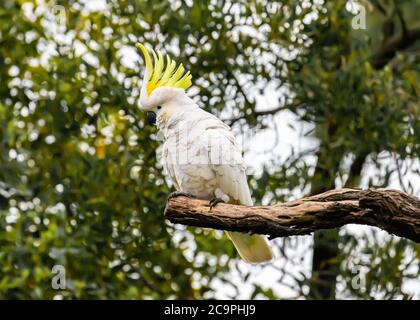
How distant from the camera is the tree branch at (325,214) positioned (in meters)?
3.32

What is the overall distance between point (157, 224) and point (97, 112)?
80cm

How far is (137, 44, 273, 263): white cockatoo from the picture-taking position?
4270 millimetres

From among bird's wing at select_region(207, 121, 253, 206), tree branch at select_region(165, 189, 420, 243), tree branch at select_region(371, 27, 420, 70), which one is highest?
tree branch at select_region(371, 27, 420, 70)

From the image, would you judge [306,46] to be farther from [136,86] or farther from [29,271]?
[29,271]

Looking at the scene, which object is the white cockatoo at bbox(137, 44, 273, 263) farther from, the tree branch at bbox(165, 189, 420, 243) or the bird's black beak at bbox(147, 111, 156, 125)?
the tree branch at bbox(165, 189, 420, 243)

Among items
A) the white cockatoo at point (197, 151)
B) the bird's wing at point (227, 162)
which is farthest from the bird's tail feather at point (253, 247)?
the bird's wing at point (227, 162)

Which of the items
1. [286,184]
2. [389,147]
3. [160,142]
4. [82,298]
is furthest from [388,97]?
[82,298]

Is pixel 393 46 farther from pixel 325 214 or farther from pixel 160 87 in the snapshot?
pixel 325 214

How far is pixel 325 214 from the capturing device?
3.45 metres

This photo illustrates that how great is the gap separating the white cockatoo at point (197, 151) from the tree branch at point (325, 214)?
47 centimetres

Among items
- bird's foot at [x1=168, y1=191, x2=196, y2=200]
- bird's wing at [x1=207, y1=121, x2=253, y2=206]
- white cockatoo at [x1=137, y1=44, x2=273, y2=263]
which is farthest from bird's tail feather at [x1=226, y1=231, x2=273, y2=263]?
bird's foot at [x1=168, y1=191, x2=196, y2=200]

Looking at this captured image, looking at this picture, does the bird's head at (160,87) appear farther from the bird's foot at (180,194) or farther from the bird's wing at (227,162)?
the bird's foot at (180,194)

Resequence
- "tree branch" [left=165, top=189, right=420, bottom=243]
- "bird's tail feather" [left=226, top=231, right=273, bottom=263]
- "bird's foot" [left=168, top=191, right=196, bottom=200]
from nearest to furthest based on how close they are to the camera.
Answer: "tree branch" [left=165, top=189, right=420, bottom=243], "bird's foot" [left=168, top=191, right=196, bottom=200], "bird's tail feather" [left=226, top=231, right=273, bottom=263]

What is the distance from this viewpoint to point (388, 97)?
5.55 m
